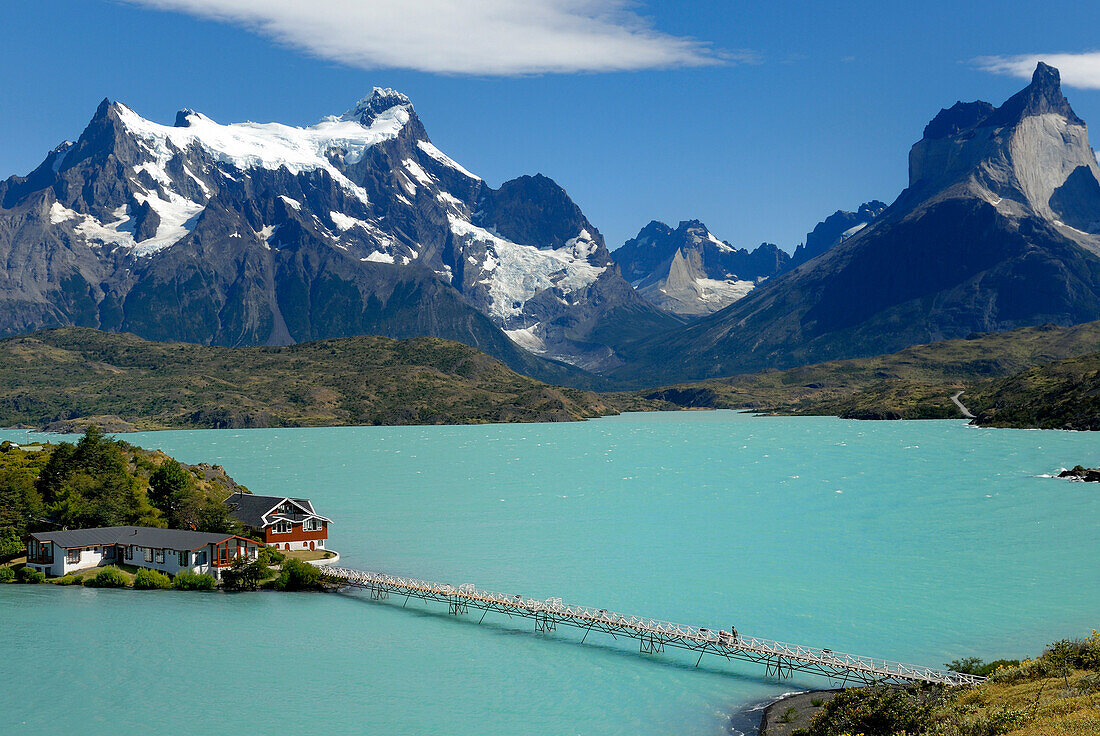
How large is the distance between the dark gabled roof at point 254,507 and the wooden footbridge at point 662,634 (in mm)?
11732

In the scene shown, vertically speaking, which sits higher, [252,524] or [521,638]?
[252,524]

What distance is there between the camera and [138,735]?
5306cm

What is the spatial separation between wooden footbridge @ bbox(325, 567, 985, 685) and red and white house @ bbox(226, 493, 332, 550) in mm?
10424

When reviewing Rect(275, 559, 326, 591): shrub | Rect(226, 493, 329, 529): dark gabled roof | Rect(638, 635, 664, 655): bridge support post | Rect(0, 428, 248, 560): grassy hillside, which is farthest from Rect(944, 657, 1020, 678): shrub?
Rect(0, 428, 248, 560): grassy hillside

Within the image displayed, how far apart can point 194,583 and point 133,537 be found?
11.8 meters

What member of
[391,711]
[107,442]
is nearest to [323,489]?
[107,442]

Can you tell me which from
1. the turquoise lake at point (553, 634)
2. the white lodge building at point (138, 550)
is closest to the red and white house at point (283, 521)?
the white lodge building at point (138, 550)

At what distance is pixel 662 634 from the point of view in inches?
2704

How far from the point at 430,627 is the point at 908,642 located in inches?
1541

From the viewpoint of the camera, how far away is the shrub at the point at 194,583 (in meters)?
83.7

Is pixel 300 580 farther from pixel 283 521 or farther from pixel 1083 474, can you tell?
pixel 1083 474

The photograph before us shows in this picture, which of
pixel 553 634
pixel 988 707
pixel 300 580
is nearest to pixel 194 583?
pixel 300 580

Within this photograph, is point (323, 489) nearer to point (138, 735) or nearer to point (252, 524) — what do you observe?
point (252, 524)

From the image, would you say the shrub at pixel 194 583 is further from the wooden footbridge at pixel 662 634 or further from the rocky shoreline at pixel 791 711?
Answer: the rocky shoreline at pixel 791 711
